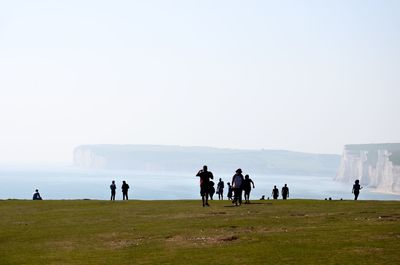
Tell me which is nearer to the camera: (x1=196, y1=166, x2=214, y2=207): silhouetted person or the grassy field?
the grassy field

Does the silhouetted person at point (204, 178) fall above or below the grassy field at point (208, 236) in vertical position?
above

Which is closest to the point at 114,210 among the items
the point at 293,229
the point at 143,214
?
the point at 143,214

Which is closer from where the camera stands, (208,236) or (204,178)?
(208,236)

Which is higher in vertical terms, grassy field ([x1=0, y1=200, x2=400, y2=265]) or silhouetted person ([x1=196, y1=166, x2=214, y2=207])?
silhouetted person ([x1=196, y1=166, x2=214, y2=207])

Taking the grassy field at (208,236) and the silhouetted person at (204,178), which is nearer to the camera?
the grassy field at (208,236)

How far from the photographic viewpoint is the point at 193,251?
22.1 m

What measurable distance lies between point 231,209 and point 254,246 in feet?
51.3

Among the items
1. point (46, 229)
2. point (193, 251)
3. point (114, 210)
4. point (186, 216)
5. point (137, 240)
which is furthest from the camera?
point (114, 210)

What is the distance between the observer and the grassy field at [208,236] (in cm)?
2052

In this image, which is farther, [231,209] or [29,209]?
[29,209]

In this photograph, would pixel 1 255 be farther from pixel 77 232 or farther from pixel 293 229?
pixel 293 229

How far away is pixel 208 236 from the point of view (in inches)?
1002

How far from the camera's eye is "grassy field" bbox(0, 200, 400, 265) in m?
20.5

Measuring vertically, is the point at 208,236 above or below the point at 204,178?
below
